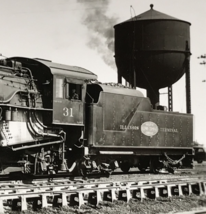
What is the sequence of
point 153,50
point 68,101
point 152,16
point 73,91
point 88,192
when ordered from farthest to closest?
point 152,16 → point 153,50 → point 73,91 → point 68,101 → point 88,192

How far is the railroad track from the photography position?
8625 millimetres

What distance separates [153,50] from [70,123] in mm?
9023

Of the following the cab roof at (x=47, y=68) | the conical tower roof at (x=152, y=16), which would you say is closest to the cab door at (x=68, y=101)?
the cab roof at (x=47, y=68)

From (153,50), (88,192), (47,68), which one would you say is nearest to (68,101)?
(47,68)

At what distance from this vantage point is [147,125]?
15531 mm

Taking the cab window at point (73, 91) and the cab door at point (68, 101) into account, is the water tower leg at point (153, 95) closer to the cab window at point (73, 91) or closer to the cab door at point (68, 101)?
the cab door at point (68, 101)

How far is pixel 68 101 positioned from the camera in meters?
13.1

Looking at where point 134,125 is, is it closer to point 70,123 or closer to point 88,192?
point 70,123

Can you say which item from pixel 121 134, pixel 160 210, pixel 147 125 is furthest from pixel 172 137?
pixel 160 210

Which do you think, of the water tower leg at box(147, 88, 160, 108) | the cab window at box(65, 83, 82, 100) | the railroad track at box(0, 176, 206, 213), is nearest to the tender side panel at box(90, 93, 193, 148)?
the cab window at box(65, 83, 82, 100)

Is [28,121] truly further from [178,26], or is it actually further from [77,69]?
[178,26]

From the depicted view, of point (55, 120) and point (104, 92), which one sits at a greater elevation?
point (104, 92)

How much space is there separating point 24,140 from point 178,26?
12297 millimetres

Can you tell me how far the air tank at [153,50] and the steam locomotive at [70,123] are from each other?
5.08m
